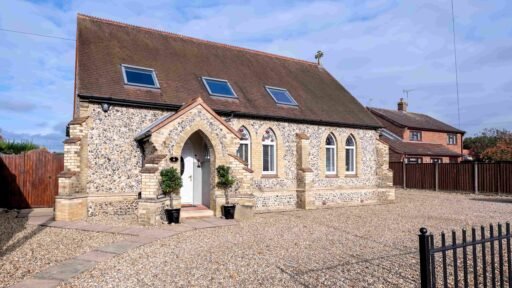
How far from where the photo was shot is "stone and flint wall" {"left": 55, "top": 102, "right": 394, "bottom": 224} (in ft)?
40.4

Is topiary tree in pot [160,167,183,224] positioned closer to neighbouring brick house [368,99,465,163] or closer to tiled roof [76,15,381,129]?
tiled roof [76,15,381,129]

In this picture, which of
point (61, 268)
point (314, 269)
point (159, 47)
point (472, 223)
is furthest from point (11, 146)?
point (472, 223)

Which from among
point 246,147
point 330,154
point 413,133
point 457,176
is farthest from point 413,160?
point 246,147

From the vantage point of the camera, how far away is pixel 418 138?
37.3 m

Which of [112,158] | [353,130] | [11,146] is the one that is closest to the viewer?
[112,158]

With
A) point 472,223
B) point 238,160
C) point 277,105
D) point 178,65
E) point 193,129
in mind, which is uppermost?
point 178,65

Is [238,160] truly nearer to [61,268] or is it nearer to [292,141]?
[292,141]

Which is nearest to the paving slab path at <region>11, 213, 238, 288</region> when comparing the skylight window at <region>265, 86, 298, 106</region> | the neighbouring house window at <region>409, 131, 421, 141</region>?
the skylight window at <region>265, 86, 298, 106</region>

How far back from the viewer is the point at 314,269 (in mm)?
6965

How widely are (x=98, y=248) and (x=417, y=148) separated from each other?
32.1 m

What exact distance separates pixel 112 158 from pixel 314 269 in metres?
9.17

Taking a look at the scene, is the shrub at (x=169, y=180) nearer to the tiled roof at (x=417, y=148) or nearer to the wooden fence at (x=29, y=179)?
the wooden fence at (x=29, y=179)

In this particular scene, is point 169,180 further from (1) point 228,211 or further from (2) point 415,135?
(2) point 415,135

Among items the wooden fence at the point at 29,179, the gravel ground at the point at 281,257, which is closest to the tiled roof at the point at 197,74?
the wooden fence at the point at 29,179
